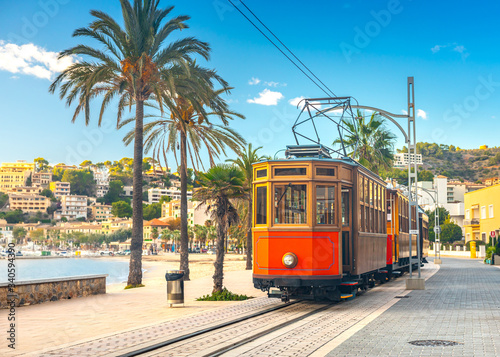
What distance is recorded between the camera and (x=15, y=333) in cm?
968

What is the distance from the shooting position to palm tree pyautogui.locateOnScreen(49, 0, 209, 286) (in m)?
21.5

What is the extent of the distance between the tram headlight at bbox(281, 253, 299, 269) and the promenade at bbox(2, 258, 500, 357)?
1.23 m

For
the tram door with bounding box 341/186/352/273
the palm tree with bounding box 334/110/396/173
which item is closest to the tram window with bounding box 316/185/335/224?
the tram door with bounding box 341/186/352/273

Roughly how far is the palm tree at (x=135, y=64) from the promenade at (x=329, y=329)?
786 centimetres

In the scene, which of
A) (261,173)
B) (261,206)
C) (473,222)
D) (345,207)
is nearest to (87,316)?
(261,206)

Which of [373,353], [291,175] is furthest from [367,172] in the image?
[373,353]

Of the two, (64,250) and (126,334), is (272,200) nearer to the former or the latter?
(126,334)

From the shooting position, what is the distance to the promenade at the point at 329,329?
8.03 metres

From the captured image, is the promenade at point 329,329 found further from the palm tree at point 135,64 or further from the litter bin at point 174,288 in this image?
the palm tree at point 135,64

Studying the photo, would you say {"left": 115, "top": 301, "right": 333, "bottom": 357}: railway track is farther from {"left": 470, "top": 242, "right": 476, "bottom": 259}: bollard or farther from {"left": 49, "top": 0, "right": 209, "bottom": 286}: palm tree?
{"left": 470, "top": 242, "right": 476, "bottom": 259}: bollard

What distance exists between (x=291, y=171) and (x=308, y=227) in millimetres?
1352

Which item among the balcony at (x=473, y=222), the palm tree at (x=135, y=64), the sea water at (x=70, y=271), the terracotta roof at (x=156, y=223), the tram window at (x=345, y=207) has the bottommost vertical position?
the sea water at (x=70, y=271)

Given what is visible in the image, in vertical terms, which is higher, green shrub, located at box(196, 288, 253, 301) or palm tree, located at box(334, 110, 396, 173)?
palm tree, located at box(334, 110, 396, 173)

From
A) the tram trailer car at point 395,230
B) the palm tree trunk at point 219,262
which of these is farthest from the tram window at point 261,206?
the tram trailer car at point 395,230
